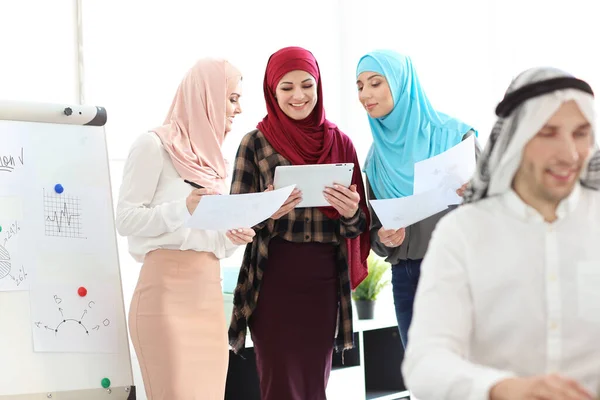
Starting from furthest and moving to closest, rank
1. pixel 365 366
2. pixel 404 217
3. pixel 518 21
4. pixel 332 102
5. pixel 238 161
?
pixel 332 102 → pixel 365 366 → pixel 518 21 → pixel 238 161 → pixel 404 217

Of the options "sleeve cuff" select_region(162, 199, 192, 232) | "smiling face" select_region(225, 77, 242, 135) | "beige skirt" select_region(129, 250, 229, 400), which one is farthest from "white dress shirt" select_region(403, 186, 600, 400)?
"smiling face" select_region(225, 77, 242, 135)

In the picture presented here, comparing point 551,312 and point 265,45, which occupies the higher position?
point 265,45

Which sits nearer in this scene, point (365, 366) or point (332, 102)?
point (365, 366)

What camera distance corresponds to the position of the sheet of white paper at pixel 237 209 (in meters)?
2.07

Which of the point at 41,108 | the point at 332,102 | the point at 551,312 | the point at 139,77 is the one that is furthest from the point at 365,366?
the point at 551,312

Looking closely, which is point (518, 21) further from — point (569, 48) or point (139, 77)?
point (139, 77)

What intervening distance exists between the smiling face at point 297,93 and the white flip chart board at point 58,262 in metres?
0.73

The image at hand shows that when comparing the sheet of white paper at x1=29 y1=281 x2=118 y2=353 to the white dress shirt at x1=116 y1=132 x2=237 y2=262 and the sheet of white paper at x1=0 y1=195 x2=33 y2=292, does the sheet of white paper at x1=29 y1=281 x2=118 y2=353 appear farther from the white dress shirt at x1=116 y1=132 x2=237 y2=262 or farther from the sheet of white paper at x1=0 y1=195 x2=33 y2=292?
the white dress shirt at x1=116 y1=132 x2=237 y2=262

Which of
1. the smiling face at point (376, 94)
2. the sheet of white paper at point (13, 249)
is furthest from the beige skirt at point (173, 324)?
the smiling face at point (376, 94)

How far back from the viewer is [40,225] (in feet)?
8.27

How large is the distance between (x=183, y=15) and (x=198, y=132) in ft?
4.52

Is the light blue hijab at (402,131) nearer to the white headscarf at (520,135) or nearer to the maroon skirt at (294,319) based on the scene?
the maroon skirt at (294,319)

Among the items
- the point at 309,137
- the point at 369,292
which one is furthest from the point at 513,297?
the point at 369,292

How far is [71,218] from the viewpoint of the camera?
A: 8.47 ft
